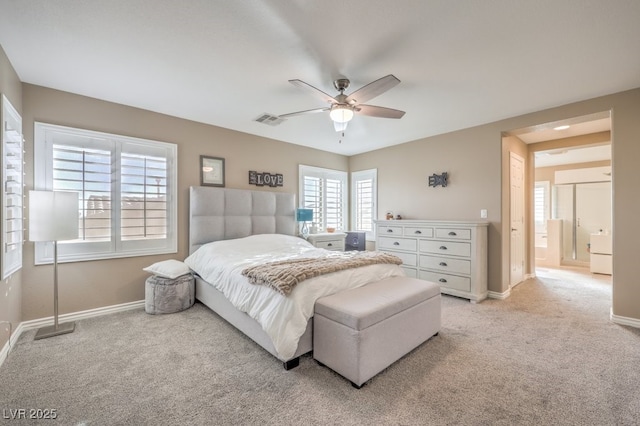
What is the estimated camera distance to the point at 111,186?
11.2 feet

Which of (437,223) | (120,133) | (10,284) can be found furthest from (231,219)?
(437,223)

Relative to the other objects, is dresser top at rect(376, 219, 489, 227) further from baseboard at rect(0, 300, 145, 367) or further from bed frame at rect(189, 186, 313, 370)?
baseboard at rect(0, 300, 145, 367)

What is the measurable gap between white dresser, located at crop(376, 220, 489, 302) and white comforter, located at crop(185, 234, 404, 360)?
1443mm

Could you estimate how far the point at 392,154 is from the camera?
5.47m

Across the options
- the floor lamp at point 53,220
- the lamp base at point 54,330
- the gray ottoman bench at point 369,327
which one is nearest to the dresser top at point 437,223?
the gray ottoman bench at point 369,327

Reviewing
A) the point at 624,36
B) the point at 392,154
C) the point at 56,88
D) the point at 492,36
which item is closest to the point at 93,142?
the point at 56,88

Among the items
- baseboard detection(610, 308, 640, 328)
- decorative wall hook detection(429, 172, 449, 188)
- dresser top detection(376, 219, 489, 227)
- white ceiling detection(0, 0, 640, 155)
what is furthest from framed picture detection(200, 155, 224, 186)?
baseboard detection(610, 308, 640, 328)

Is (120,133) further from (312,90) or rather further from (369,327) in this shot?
(369,327)

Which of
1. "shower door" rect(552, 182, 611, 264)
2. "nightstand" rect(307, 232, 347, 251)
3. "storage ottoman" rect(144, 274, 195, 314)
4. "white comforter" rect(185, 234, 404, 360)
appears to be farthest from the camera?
"shower door" rect(552, 182, 611, 264)

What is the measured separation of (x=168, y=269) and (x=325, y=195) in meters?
3.33

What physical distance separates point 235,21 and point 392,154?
4050mm

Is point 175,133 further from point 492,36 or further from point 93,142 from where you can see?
point 492,36

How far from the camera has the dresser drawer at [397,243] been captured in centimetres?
455

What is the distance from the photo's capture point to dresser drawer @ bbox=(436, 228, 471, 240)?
12.9 feet
